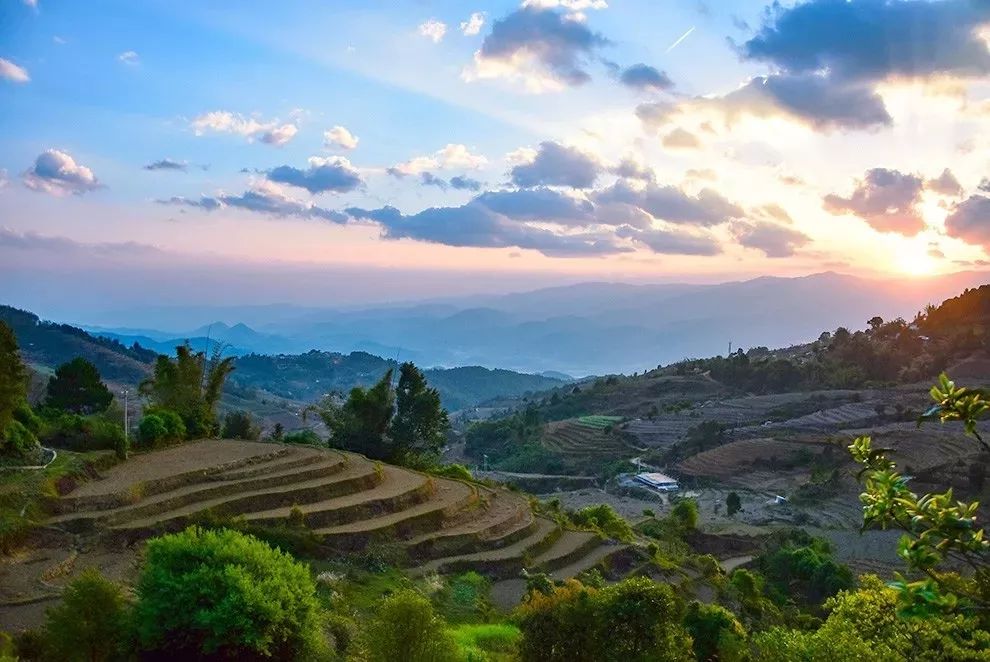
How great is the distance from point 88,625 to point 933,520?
33.3 ft

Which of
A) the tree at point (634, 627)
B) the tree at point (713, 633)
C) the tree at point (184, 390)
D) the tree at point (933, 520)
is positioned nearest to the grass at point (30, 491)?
the tree at point (184, 390)

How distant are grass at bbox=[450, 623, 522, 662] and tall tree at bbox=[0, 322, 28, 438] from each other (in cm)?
1195

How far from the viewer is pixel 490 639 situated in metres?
14.0

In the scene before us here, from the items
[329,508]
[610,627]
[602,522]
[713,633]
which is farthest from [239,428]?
[610,627]

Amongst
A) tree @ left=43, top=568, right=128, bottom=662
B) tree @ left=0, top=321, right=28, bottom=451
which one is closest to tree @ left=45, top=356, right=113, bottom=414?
tree @ left=0, top=321, right=28, bottom=451

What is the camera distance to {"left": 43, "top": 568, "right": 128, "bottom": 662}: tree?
31.5 ft

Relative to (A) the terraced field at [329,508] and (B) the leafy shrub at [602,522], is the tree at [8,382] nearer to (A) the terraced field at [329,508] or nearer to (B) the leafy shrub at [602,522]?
(A) the terraced field at [329,508]

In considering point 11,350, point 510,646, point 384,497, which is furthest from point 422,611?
point 11,350

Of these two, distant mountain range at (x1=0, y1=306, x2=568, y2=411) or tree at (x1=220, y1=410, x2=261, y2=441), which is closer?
tree at (x1=220, y1=410, x2=261, y2=441)

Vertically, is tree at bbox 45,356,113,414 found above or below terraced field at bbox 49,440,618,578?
above

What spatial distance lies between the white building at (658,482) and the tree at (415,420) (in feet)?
65.0

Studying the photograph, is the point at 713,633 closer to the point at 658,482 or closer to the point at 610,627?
the point at 610,627

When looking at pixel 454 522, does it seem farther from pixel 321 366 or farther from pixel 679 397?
pixel 321 366

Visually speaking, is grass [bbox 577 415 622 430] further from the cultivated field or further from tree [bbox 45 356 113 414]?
tree [bbox 45 356 113 414]
